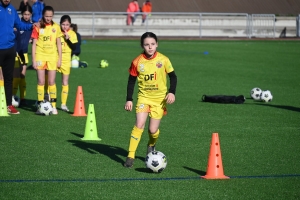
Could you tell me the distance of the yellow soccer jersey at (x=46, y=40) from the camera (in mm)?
15250

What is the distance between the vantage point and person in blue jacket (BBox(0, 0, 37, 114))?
1498 cm

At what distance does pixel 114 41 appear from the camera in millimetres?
40938

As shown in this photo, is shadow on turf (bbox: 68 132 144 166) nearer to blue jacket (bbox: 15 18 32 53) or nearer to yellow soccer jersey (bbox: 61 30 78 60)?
yellow soccer jersey (bbox: 61 30 78 60)

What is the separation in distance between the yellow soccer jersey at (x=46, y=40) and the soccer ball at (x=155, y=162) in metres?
6.11

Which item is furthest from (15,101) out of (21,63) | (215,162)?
(215,162)

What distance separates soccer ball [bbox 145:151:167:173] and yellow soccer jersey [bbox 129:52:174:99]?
0.95 meters

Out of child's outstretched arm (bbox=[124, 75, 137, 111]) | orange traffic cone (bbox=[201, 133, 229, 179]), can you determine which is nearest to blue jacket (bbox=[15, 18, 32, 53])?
child's outstretched arm (bbox=[124, 75, 137, 111])

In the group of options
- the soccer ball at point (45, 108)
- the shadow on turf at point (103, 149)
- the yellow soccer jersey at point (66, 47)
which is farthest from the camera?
the yellow soccer jersey at point (66, 47)

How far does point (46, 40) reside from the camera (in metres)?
15.3

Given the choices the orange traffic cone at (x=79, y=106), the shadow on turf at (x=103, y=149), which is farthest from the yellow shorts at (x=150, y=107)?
the orange traffic cone at (x=79, y=106)

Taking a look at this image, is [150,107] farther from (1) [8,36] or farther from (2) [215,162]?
(1) [8,36]

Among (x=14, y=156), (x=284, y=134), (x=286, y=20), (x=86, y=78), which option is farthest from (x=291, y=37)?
(x=14, y=156)

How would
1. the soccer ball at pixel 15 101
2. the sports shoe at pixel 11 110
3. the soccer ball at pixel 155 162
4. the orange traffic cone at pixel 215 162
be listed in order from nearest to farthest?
the orange traffic cone at pixel 215 162
the soccer ball at pixel 155 162
the sports shoe at pixel 11 110
the soccer ball at pixel 15 101

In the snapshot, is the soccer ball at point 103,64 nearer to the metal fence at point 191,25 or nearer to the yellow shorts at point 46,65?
the yellow shorts at point 46,65
